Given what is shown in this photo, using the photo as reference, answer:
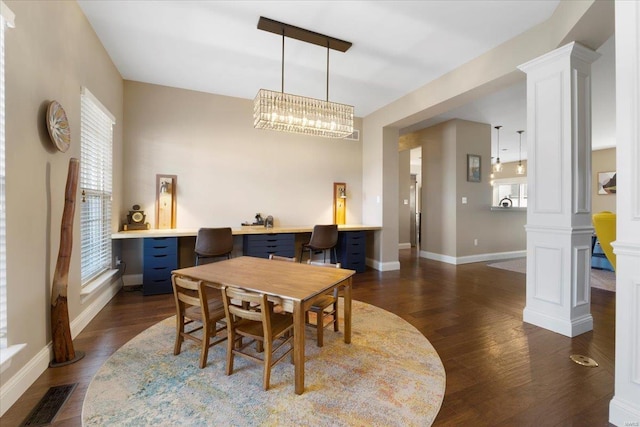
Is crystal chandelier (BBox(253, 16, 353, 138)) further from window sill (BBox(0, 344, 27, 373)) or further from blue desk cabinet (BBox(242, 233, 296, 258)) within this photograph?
Answer: window sill (BBox(0, 344, 27, 373))

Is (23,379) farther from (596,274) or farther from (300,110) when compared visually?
(596,274)

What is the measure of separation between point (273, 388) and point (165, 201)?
3338 millimetres

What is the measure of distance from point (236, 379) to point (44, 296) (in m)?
1.52

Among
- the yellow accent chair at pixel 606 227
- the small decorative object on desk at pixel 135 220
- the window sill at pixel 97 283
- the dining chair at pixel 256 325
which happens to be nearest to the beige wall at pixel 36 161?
the window sill at pixel 97 283

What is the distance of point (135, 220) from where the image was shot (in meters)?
3.88

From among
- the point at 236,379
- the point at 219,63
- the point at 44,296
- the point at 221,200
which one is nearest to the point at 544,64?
the point at 219,63

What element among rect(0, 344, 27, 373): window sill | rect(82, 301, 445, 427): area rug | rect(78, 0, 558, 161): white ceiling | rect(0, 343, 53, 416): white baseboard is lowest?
rect(82, 301, 445, 427): area rug

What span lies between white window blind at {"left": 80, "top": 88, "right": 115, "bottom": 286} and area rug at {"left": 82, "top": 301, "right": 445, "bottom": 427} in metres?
1.24

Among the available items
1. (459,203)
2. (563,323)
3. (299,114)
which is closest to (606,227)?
(563,323)

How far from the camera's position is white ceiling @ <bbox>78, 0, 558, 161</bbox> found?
251 centimetres

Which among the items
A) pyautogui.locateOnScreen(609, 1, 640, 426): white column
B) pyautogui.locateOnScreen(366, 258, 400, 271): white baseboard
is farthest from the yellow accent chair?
pyautogui.locateOnScreen(366, 258, 400, 271): white baseboard

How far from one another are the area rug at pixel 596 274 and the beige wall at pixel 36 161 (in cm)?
613

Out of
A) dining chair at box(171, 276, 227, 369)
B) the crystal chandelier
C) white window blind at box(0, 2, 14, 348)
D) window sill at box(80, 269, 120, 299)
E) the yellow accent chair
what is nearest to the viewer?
white window blind at box(0, 2, 14, 348)

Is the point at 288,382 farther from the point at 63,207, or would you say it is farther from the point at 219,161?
the point at 219,161
